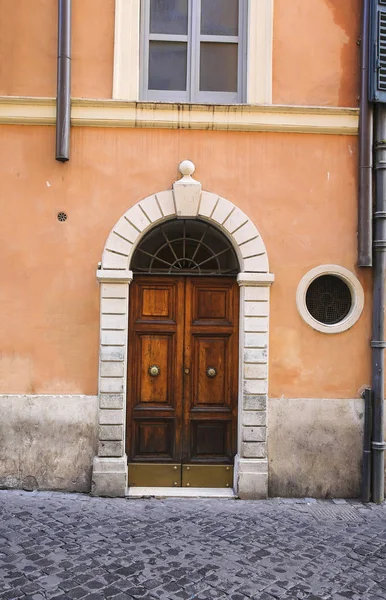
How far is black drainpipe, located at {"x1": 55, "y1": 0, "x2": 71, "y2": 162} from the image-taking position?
591 cm

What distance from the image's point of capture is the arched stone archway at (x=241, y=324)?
5914 millimetres

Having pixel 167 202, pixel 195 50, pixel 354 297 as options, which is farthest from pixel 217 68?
pixel 354 297

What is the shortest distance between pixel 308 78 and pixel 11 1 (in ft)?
12.3

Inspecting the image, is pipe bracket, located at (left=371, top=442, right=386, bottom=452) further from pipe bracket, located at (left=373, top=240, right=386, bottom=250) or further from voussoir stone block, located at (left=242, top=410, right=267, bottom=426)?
pipe bracket, located at (left=373, top=240, right=386, bottom=250)

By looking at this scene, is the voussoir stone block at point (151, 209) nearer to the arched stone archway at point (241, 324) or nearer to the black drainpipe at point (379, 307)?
the arched stone archway at point (241, 324)

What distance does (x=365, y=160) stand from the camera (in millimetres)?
6145

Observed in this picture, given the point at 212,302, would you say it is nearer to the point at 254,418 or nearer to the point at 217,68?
the point at 254,418

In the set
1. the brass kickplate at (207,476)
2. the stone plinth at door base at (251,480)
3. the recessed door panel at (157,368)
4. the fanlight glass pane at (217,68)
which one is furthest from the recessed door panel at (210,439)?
the fanlight glass pane at (217,68)

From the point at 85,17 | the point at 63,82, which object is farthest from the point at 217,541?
the point at 85,17

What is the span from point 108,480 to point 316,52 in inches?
225

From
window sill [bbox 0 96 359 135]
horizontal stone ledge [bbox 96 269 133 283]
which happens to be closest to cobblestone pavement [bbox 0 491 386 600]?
horizontal stone ledge [bbox 96 269 133 283]

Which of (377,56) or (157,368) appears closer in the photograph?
(377,56)

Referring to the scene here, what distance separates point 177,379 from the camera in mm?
6199

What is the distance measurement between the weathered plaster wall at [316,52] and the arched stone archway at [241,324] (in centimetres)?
164
